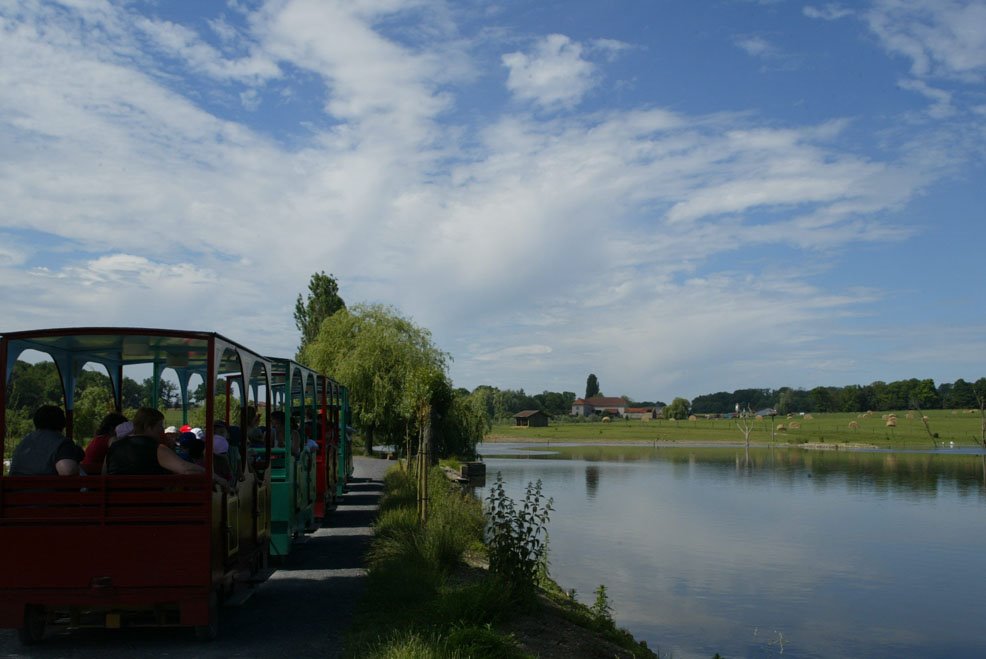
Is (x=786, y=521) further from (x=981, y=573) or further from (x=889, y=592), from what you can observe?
(x=889, y=592)

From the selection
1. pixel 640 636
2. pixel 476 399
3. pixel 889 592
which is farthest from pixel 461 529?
pixel 476 399

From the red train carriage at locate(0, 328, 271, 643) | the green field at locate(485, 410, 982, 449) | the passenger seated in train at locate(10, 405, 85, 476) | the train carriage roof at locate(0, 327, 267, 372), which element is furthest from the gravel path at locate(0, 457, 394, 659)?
the green field at locate(485, 410, 982, 449)

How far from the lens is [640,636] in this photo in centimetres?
1384

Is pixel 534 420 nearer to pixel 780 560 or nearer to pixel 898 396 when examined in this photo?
pixel 898 396

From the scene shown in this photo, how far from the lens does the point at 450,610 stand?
877 cm

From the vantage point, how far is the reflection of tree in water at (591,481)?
1409 inches

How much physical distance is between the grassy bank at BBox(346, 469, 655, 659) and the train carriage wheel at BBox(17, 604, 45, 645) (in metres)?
2.61

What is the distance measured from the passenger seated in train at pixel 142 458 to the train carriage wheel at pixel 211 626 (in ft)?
3.74

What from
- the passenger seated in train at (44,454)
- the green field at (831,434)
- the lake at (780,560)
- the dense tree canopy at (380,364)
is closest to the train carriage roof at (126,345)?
the passenger seated in train at (44,454)

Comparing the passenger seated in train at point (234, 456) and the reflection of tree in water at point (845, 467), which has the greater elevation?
the passenger seated in train at point (234, 456)

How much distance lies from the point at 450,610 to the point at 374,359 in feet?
93.6

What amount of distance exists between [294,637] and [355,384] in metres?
28.5

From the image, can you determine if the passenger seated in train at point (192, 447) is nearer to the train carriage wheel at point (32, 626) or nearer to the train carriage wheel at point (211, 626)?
the train carriage wheel at point (211, 626)

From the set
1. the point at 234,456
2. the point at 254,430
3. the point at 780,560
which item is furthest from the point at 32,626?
the point at 780,560
